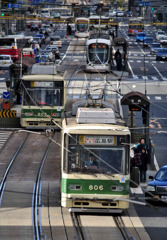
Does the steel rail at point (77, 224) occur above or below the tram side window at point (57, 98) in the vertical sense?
above

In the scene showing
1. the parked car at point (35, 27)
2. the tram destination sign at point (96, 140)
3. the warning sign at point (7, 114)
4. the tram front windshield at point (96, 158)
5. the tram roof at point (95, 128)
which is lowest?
the parked car at point (35, 27)

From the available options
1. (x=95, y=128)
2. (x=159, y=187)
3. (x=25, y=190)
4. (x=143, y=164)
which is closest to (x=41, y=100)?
(x=143, y=164)

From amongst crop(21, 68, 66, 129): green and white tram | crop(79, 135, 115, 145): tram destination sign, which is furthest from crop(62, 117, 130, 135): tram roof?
crop(21, 68, 66, 129): green and white tram

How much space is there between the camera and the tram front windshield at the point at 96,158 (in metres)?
19.7

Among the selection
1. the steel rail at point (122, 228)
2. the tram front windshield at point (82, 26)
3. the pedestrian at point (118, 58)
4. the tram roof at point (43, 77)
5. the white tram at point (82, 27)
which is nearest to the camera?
the steel rail at point (122, 228)

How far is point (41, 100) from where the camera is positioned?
120ft

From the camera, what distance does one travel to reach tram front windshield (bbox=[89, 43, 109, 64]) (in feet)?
210

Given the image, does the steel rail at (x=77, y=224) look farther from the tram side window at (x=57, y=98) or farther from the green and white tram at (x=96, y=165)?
the tram side window at (x=57, y=98)

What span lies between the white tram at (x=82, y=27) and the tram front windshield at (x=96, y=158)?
78.8 meters

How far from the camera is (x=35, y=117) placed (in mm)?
36906

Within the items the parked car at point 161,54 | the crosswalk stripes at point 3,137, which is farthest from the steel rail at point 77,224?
the parked car at point 161,54

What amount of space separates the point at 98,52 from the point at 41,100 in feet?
92.9

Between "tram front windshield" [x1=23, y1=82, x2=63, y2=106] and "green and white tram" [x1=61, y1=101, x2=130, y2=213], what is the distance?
16960 mm

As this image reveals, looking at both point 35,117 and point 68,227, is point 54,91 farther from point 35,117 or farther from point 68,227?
point 68,227
